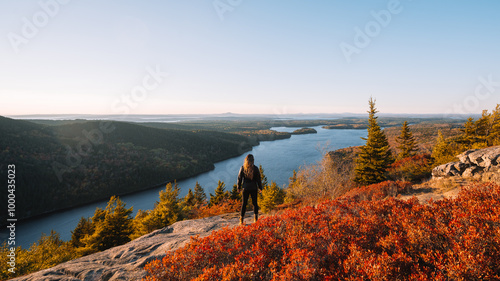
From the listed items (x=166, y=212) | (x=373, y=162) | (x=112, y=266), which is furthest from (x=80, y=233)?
(x=373, y=162)

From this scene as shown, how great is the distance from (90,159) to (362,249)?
12955cm

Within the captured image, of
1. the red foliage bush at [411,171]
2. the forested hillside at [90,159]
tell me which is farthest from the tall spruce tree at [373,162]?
the forested hillside at [90,159]

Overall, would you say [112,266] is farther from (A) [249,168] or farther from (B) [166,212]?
(B) [166,212]

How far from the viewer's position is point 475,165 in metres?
11.7

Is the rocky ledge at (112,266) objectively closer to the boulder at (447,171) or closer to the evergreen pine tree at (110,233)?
the boulder at (447,171)

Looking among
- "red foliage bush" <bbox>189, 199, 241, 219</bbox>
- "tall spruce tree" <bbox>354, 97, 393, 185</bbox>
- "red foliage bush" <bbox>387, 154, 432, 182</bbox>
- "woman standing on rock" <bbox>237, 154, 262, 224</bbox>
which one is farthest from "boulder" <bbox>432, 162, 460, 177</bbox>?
"red foliage bush" <bbox>189, 199, 241, 219</bbox>

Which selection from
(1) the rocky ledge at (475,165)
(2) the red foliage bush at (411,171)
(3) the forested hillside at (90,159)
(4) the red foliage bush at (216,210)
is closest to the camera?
(1) the rocky ledge at (475,165)

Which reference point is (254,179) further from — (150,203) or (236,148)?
(236,148)

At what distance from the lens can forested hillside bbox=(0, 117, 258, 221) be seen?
240 feet

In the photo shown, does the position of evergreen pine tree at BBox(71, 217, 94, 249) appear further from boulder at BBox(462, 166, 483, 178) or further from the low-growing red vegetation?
boulder at BBox(462, 166, 483, 178)

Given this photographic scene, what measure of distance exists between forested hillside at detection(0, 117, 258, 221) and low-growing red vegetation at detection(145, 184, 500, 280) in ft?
302

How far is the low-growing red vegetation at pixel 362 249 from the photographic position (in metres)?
2.75

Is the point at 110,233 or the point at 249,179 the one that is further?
the point at 110,233

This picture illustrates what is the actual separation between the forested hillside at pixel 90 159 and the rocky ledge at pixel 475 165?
321 ft
